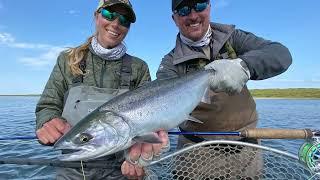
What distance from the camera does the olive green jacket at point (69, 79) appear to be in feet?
14.9

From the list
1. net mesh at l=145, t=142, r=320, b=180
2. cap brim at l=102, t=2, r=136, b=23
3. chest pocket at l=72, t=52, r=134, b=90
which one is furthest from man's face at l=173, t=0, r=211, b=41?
net mesh at l=145, t=142, r=320, b=180

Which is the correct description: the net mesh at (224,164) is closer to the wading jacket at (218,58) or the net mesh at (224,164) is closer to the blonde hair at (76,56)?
the wading jacket at (218,58)

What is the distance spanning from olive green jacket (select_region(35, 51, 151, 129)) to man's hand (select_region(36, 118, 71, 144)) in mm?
356

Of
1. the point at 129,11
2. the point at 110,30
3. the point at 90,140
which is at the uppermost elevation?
the point at 129,11

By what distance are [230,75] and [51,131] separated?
204 cm

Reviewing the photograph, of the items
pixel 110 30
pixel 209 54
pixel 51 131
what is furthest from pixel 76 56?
pixel 209 54

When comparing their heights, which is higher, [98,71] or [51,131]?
[98,71]

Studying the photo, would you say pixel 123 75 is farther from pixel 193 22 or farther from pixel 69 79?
pixel 193 22

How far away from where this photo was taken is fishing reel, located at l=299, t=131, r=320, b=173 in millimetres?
3875

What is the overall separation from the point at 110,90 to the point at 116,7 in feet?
3.59

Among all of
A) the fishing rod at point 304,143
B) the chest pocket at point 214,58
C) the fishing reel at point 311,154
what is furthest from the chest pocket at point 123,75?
the fishing reel at point 311,154

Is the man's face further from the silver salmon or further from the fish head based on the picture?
the fish head

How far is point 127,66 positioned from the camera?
15.6 ft

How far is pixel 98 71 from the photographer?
4.67m
